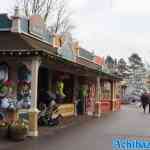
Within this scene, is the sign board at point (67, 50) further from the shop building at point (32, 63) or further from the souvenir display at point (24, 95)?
the souvenir display at point (24, 95)

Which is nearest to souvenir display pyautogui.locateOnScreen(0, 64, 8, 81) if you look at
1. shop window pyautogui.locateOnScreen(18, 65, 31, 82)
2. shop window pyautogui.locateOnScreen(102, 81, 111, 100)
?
shop window pyautogui.locateOnScreen(18, 65, 31, 82)

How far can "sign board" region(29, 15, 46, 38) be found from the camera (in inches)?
777

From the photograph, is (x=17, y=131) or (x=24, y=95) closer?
(x=17, y=131)

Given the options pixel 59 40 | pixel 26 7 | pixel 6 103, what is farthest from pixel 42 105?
pixel 26 7

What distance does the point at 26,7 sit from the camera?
175ft

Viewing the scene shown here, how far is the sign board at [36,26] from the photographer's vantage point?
19734 millimetres

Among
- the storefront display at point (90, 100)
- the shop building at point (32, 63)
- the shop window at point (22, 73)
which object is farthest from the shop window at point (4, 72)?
the storefront display at point (90, 100)

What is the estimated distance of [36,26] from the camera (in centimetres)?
2058

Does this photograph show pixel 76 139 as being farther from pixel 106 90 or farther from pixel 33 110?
pixel 106 90

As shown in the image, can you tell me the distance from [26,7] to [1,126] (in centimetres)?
3854

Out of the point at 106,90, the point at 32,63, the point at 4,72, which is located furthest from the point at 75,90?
the point at 32,63

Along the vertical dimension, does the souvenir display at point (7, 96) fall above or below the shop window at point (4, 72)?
below

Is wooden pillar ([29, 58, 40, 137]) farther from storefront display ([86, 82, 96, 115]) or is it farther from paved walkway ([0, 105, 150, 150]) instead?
storefront display ([86, 82, 96, 115])

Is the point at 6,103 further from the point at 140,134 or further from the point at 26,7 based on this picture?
the point at 26,7
